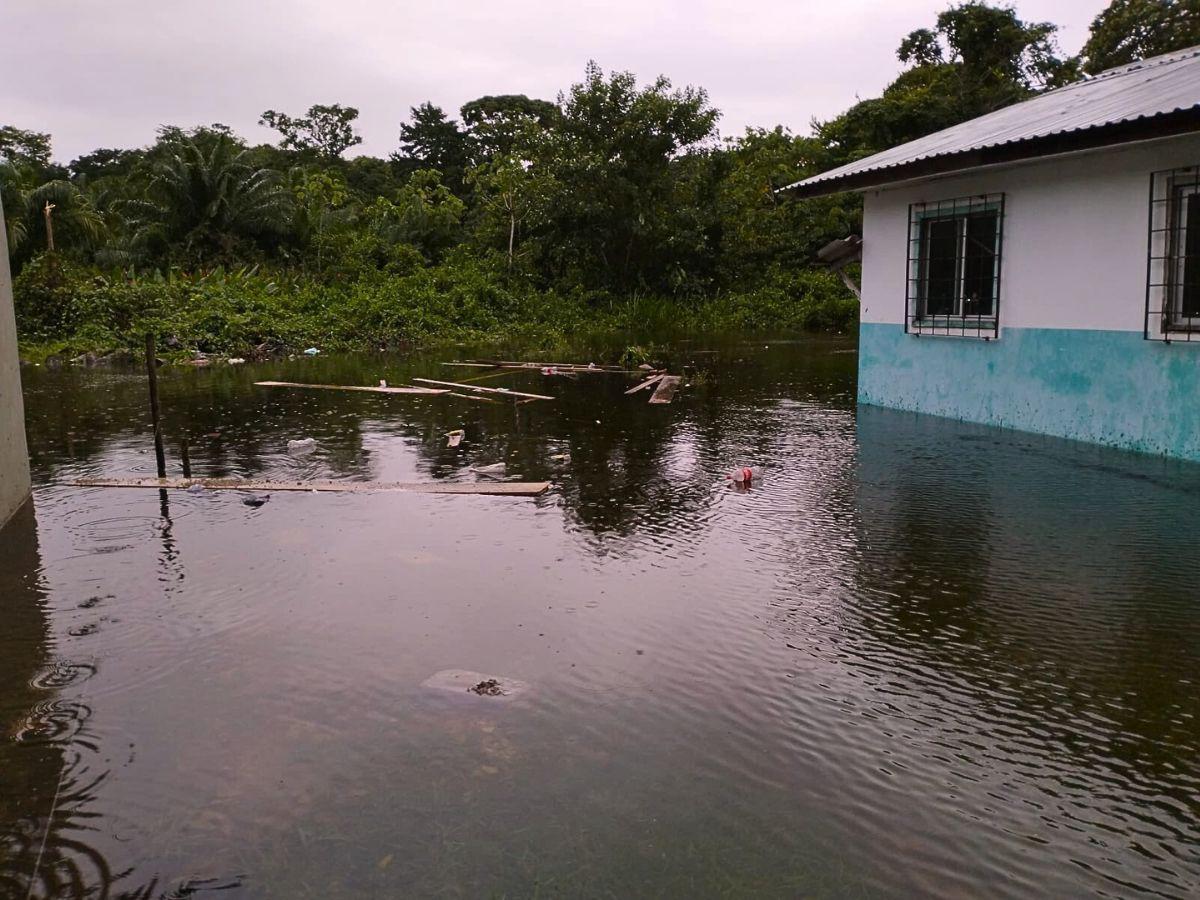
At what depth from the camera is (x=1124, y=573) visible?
5.39m

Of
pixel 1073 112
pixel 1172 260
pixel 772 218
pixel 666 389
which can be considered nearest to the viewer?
pixel 1172 260

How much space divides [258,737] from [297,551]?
2631 mm

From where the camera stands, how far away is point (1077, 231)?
883 centimetres

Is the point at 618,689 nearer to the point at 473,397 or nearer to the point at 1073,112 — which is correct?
the point at 1073,112

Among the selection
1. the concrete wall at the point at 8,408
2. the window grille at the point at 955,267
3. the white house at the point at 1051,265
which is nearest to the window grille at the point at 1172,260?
the white house at the point at 1051,265

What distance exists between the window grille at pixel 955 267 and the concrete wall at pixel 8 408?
346 inches

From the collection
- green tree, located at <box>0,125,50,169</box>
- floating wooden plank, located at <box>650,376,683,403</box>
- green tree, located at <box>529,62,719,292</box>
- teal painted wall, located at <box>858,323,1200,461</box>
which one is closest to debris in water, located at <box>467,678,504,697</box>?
teal painted wall, located at <box>858,323,1200,461</box>

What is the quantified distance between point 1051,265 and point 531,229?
22013 millimetres

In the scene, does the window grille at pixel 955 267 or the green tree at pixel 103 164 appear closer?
the window grille at pixel 955 267

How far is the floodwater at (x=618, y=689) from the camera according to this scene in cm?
283

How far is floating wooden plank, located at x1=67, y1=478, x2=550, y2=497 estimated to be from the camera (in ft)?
25.2

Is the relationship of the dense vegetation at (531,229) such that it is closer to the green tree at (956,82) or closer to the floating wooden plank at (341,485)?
the green tree at (956,82)

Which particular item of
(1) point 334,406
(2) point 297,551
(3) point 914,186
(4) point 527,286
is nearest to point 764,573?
(2) point 297,551

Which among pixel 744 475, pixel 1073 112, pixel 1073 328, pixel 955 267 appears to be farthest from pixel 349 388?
pixel 1073 112
